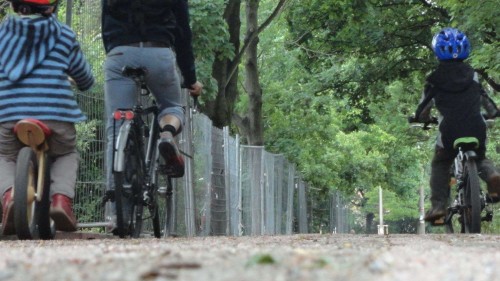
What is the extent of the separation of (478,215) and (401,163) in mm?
36863

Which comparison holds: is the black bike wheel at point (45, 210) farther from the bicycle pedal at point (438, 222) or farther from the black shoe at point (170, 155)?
the bicycle pedal at point (438, 222)

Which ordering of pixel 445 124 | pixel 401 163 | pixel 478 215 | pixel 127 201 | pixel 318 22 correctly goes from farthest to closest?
pixel 401 163, pixel 318 22, pixel 445 124, pixel 478 215, pixel 127 201

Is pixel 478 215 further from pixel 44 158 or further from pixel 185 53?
pixel 44 158

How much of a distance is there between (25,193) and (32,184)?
0.86 ft

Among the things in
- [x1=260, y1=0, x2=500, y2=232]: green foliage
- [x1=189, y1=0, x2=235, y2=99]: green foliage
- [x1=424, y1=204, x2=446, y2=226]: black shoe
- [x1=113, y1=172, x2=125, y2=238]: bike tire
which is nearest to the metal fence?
[x1=189, y1=0, x2=235, y2=99]: green foliage

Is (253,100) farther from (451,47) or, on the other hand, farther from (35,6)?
(35,6)

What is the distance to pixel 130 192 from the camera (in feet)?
27.8

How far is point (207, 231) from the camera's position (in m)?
15.5

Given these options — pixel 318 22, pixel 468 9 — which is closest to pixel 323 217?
pixel 318 22

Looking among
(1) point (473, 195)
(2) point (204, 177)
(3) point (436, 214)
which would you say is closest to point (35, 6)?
(1) point (473, 195)

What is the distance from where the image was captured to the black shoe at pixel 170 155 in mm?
8695

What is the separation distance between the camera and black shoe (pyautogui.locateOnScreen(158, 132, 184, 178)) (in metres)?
8.70

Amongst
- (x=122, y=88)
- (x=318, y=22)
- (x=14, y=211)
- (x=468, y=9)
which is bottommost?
(x=14, y=211)

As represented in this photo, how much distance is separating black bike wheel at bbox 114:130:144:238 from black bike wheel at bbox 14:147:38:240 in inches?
22.2
